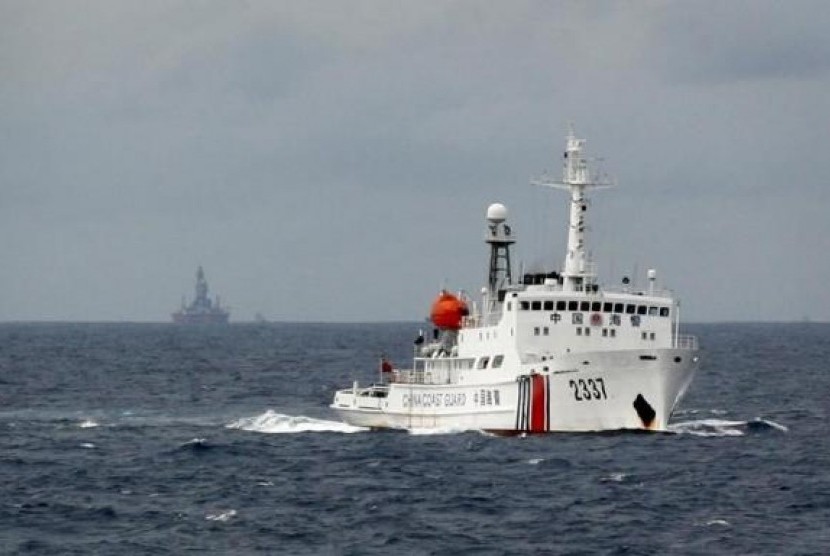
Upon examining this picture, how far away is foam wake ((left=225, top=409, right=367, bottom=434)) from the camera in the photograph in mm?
73125

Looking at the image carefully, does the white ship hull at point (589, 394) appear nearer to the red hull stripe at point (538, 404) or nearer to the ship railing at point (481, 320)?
the red hull stripe at point (538, 404)

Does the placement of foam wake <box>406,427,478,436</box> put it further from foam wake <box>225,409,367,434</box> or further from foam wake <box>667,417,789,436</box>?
foam wake <box>667,417,789,436</box>

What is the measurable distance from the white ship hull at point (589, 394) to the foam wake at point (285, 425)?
861 centimetres

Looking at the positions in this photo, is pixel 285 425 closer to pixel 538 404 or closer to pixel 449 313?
pixel 449 313

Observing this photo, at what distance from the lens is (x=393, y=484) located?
5406 centimetres

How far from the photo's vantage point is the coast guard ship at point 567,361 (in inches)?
2534

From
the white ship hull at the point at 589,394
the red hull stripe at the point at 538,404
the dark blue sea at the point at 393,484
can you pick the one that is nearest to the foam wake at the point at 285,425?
the dark blue sea at the point at 393,484

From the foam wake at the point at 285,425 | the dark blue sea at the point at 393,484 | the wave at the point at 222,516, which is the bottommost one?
the wave at the point at 222,516

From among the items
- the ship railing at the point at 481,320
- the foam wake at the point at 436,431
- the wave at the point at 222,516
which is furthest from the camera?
the ship railing at the point at 481,320

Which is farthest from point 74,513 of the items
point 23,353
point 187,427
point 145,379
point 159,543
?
point 23,353

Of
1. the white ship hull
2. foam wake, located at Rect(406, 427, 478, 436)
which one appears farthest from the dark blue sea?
the white ship hull

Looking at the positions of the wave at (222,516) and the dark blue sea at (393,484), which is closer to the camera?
the dark blue sea at (393,484)

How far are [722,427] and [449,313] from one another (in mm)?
11912

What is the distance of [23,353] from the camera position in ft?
596
